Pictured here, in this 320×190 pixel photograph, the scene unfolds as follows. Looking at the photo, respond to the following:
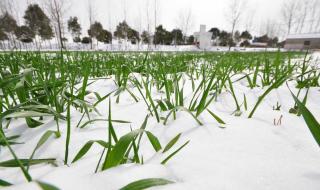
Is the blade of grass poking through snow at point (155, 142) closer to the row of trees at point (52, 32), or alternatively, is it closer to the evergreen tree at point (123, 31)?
the row of trees at point (52, 32)

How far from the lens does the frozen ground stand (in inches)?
16.4

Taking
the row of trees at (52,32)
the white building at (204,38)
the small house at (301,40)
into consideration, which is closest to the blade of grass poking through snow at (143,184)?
the row of trees at (52,32)

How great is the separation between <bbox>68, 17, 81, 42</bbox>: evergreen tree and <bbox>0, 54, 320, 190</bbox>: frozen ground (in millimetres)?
43187

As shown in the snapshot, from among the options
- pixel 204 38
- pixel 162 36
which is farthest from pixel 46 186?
pixel 162 36

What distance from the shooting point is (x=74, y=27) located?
123 ft

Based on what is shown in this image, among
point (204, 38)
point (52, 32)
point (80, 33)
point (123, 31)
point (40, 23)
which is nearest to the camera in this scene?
point (40, 23)

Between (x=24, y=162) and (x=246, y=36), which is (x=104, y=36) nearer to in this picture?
(x=246, y=36)

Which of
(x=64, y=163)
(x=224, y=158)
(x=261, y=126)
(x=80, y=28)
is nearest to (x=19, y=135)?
(x=64, y=163)

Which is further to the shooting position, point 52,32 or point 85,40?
point 85,40

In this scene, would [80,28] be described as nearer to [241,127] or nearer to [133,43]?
[133,43]

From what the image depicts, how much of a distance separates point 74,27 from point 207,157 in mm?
43772

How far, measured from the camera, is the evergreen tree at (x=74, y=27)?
37.2 metres

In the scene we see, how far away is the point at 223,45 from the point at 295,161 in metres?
54.9

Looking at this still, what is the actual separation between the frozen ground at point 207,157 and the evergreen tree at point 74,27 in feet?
142
